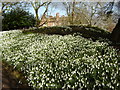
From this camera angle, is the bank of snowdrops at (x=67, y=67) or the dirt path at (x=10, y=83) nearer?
the bank of snowdrops at (x=67, y=67)

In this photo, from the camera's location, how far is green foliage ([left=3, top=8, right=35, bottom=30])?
58.0ft

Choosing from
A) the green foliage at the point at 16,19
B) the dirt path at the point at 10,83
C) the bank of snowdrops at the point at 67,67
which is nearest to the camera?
the bank of snowdrops at the point at 67,67

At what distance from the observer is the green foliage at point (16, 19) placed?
58.0ft

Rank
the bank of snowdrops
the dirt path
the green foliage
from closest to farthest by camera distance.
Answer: the bank of snowdrops
the dirt path
the green foliage

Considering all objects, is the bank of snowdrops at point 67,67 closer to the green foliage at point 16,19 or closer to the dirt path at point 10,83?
the dirt path at point 10,83

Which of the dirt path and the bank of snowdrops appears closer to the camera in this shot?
the bank of snowdrops

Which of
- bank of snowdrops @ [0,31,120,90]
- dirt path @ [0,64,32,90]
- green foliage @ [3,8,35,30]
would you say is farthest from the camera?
green foliage @ [3,8,35,30]

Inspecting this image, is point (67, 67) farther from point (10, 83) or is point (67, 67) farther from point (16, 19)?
point (16, 19)

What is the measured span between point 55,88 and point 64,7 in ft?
82.9

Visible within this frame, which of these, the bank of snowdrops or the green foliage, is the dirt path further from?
the green foliage

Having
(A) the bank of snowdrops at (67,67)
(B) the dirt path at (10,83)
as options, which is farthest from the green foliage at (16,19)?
(B) the dirt path at (10,83)

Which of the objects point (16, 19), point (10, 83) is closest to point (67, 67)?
point (10, 83)

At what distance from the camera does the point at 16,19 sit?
59.9ft

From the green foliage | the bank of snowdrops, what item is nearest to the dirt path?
the bank of snowdrops
